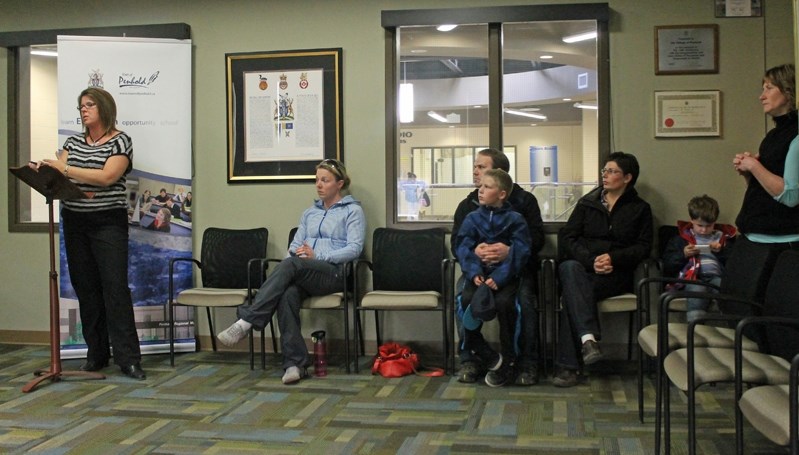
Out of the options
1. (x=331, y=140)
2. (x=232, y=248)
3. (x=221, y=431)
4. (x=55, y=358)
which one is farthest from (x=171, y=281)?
(x=221, y=431)

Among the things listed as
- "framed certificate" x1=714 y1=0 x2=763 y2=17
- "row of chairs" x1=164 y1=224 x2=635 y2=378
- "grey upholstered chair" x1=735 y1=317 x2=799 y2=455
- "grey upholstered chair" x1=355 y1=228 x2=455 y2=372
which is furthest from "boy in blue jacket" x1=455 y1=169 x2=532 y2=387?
"grey upholstered chair" x1=735 y1=317 x2=799 y2=455

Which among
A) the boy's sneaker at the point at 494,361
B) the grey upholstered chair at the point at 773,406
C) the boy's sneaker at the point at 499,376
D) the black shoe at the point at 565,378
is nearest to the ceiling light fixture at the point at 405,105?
the boy's sneaker at the point at 494,361

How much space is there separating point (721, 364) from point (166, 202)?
377cm

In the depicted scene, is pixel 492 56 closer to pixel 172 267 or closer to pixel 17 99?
pixel 172 267

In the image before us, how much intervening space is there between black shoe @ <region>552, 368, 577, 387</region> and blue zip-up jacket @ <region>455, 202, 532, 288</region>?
583 mm

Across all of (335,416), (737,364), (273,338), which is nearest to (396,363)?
(335,416)

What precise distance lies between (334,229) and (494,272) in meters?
1.14

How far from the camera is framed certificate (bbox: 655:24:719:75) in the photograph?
4.80 m

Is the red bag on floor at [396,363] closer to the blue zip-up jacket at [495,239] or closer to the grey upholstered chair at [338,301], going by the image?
the grey upholstered chair at [338,301]

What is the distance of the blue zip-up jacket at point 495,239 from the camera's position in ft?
14.0

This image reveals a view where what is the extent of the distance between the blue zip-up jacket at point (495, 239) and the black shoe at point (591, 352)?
542 millimetres

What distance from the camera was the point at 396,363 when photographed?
453 cm

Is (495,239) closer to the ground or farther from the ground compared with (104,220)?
closer to the ground

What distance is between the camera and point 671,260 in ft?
14.8
